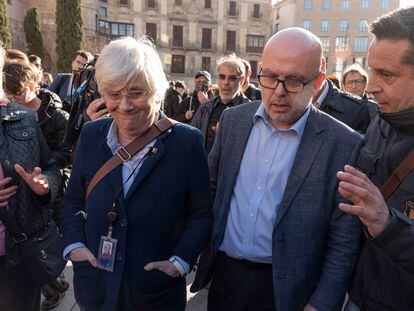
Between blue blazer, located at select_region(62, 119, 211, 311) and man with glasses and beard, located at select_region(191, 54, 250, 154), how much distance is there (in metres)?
2.60

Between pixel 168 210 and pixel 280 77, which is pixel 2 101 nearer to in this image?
pixel 168 210

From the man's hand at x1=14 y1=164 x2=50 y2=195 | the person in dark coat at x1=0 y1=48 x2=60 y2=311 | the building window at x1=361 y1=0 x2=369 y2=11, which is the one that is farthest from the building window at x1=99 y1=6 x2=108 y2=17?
the man's hand at x1=14 y1=164 x2=50 y2=195

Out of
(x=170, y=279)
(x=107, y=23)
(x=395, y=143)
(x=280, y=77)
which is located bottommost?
(x=170, y=279)

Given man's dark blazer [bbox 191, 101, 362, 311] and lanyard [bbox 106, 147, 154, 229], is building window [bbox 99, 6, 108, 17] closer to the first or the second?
lanyard [bbox 106, 147, 154, 229]

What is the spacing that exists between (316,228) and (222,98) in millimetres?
3002

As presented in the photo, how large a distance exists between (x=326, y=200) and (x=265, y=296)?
641mm

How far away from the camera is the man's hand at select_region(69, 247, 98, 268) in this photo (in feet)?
5.89

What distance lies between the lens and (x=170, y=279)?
6.01 feet

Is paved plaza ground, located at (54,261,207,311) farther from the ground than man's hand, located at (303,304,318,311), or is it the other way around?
man's hand, located at (303,304,318,311)

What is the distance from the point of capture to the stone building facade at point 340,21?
53688mm

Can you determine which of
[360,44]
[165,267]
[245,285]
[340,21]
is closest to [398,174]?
[245,285]

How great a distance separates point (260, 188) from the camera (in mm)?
1915

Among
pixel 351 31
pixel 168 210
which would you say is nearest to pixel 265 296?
pixel 168 210

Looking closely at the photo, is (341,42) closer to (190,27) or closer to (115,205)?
(190,27)
